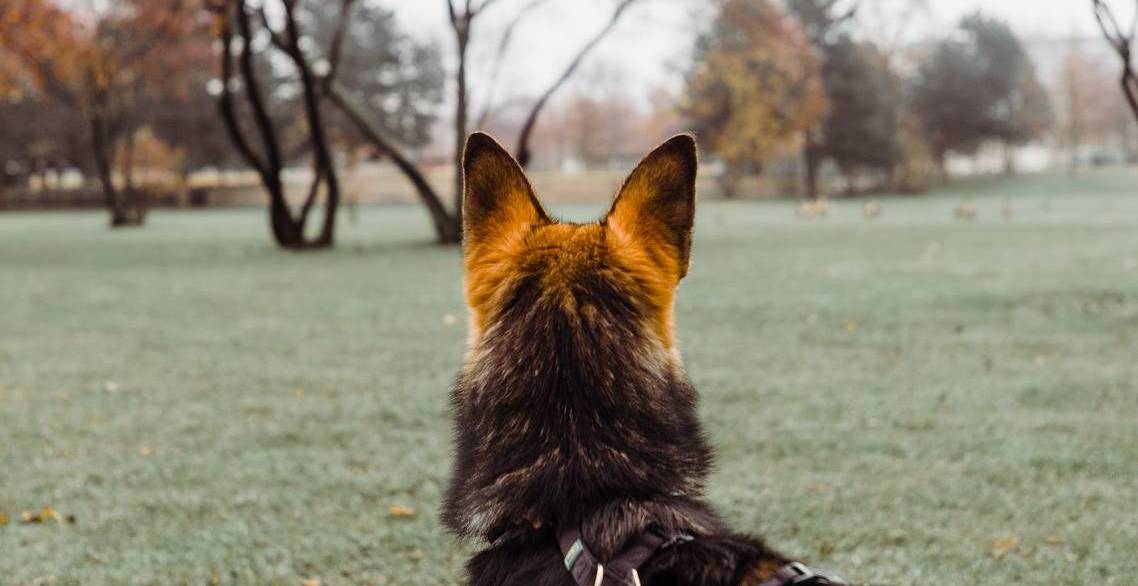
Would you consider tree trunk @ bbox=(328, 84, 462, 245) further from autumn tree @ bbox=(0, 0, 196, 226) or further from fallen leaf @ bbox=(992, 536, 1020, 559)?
fallen leaf @ bbox=(992, 536, 1020, 559)

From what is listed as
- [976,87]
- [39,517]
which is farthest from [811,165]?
[39,517]

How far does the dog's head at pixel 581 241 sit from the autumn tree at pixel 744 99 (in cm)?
5081

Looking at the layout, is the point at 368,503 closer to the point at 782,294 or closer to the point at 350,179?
the point at 782,294

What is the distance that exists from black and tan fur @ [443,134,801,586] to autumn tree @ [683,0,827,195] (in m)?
50.8

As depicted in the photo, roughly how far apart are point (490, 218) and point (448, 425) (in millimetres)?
4587

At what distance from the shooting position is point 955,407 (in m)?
7.24

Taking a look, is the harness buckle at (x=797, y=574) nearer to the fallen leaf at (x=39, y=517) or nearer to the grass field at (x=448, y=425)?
the grass field at (x=448, y=425)

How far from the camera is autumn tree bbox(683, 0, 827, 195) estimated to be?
54719mm

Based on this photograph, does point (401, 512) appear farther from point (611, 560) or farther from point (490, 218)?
point (611, 560)

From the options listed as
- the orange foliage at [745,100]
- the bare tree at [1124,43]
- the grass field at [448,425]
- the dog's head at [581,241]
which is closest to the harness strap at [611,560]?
the dog's head at [581,241]

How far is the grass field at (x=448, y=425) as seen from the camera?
4594mm

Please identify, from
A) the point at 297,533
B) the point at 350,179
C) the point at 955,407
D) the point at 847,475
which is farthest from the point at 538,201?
the point at 350,179

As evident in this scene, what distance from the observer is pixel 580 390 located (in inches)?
87.7

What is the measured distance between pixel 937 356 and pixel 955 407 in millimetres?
2010
